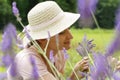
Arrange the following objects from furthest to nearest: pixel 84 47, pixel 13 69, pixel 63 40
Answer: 1. pixel 63 40
2. pixel 84 47
3. pixel 13 69

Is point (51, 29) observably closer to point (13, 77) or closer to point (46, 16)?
point (46, 16)

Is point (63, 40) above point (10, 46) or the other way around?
the other way around

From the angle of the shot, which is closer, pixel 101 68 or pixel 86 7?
pixel 101 68

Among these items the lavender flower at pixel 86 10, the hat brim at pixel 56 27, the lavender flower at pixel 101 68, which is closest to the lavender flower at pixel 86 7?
the lavender flower at pixel 86 10

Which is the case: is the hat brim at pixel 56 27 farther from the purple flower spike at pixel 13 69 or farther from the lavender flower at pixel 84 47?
the purple flower spike at pixel 13 69

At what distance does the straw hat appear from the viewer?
6.43ft

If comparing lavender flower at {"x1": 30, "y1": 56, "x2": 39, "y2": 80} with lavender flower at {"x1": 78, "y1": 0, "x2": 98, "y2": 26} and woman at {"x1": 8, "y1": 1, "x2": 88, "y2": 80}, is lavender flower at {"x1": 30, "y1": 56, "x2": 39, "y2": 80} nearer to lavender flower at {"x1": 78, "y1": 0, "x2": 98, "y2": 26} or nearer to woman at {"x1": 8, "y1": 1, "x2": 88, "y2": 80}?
lavender flower at {"x1": 78, "y1": 0, "x2": 98, "y2": 26}

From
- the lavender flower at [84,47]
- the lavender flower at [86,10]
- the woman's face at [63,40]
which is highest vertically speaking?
the lavender flower at [86,10]

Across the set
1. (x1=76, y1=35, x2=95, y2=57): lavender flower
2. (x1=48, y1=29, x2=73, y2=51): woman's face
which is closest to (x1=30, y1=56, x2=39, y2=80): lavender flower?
(x1=76, y1=35, x2=95, y2=57): lavender flower

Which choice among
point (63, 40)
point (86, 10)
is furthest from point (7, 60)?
point (63, 40)

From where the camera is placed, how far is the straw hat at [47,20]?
6.43 ft

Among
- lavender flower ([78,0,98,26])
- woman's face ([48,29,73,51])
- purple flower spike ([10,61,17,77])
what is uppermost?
lavender flower ([78,0,98,26])

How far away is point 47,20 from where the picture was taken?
6.66 feet

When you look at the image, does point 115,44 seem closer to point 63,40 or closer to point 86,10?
point 86,10
